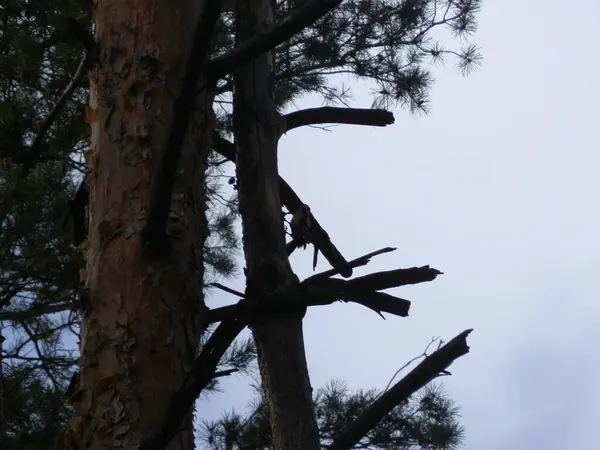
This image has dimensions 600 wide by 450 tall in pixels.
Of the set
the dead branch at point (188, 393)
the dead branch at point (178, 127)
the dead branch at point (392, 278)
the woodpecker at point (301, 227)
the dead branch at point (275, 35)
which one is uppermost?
the woodpecker at point (301, 227)

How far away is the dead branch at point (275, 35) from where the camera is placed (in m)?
1.55

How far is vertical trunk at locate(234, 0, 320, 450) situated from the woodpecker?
0.05 meters

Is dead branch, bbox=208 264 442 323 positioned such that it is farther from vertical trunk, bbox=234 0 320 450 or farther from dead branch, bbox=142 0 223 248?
vertical trunk, bbox=234 0 320 450

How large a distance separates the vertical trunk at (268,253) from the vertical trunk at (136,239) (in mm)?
946

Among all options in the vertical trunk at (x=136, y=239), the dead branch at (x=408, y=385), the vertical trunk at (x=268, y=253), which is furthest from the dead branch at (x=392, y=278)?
the vertical trunk at (x=268, y=253)

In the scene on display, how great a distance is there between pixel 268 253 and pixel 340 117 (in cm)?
67

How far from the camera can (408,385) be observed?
158cm

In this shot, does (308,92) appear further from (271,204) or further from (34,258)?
(271,204)

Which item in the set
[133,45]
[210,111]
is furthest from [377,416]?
[133,45]

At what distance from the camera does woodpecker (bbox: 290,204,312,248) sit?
9.45ft

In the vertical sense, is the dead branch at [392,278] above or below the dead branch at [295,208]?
below

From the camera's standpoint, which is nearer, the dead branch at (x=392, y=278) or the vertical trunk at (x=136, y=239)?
the vertical trunk at (x=136, y=239)

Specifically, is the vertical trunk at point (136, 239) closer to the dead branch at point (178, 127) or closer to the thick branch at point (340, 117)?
the dead branch at point (178, 127)

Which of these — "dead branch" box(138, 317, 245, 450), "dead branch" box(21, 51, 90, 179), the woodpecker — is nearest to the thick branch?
the woodpecker
